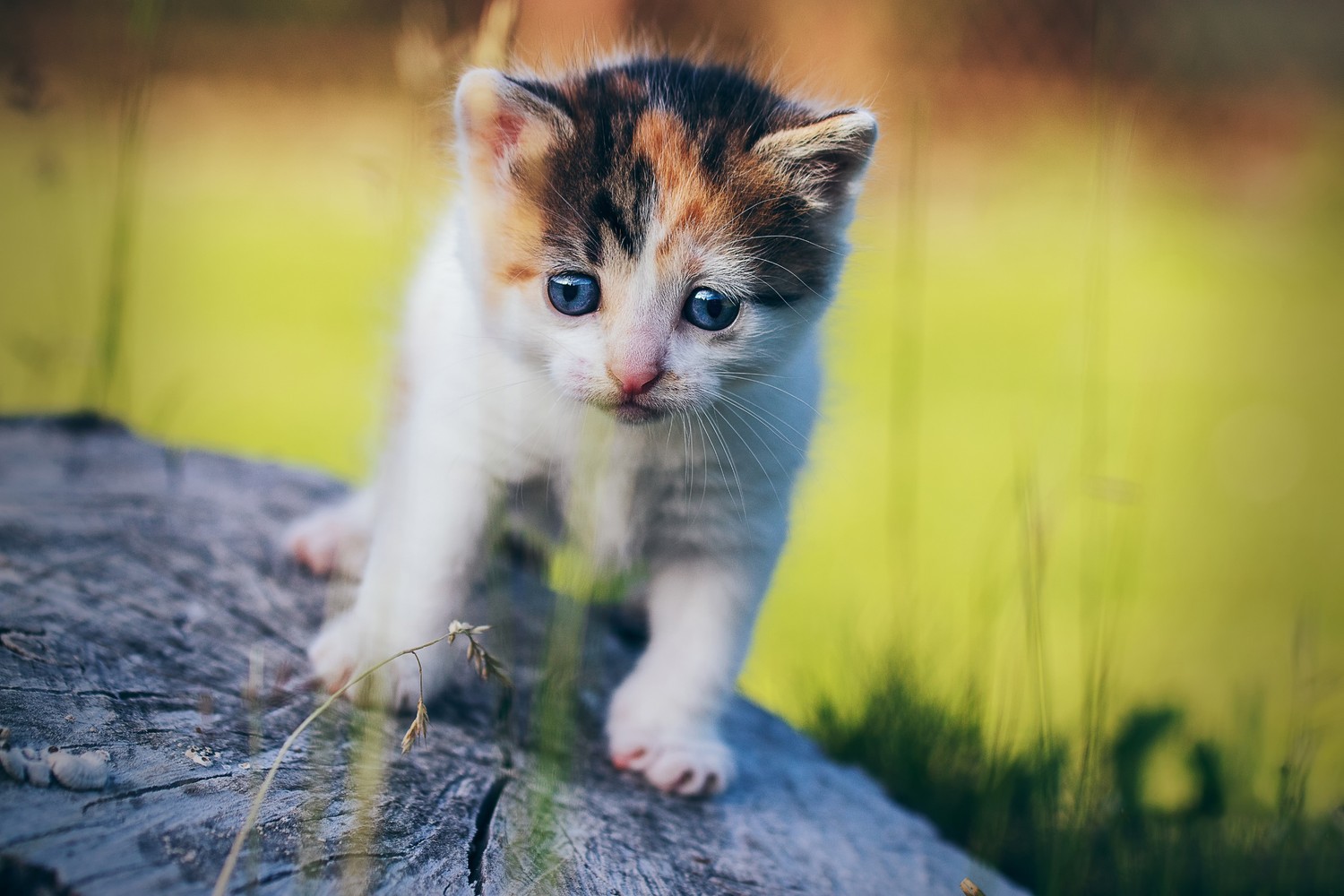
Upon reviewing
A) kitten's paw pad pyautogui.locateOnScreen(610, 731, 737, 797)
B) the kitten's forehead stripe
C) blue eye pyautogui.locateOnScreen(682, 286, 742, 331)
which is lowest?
kitten's paw pad pyautogui.locateOnScreen(610, 731, 737, 797)

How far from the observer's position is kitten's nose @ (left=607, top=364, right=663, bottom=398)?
154 centimetres

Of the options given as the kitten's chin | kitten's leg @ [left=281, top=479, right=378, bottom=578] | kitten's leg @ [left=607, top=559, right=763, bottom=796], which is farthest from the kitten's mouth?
kitten's leg @ [left=281, top=479, right=378, bottom=578]

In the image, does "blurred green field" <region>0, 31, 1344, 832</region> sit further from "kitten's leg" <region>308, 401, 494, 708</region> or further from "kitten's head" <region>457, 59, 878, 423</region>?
"kitten's leg" <region>308, 401, 494, 708</region>

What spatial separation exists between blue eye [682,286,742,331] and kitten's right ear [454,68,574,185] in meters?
0.36

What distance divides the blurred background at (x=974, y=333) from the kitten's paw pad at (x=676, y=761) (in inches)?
18.2

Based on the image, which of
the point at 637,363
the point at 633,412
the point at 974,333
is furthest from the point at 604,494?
the point at 974,333

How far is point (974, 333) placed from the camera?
6.21 metres

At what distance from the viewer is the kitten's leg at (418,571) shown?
1.71 meters

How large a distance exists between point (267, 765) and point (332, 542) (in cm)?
85

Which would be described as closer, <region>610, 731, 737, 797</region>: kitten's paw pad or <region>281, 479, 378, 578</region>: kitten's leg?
<region>610, 731, 737, 797</region>: kitten's paw pad

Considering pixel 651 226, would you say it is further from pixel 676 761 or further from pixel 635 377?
pixel 676 761

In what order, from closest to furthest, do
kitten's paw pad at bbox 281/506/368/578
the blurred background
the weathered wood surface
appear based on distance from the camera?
1. the weathered wood surface
2. the blurred background
3. kitten's paw pad at bbox 281/506/368/578

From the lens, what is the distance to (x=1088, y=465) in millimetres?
2039

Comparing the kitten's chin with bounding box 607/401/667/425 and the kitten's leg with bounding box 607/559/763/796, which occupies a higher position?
the kitten's chin with bounding box 607/401/667/425
